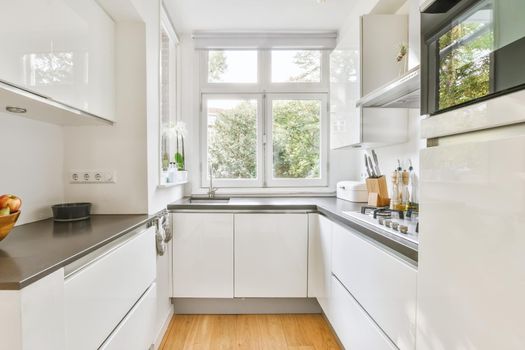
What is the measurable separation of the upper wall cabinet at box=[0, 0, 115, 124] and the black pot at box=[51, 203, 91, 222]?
512mm

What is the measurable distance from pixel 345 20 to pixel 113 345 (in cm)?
291

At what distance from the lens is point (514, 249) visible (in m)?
0.56

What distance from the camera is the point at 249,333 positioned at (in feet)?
7.21

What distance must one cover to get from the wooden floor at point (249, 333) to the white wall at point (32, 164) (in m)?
1.21

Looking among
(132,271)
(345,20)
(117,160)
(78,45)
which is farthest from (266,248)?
(345,20)

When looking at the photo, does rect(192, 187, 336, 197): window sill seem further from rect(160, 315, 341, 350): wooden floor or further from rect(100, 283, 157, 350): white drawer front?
rect(100, 283, 157, 350): white drawer front

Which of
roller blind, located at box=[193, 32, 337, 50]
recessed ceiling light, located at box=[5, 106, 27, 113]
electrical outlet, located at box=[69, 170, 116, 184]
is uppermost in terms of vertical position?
roller blind, located at box=[193, 32, 337, 50]

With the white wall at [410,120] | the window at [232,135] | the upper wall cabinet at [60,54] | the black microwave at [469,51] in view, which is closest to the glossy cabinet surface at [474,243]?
the black microwave at [469,51]

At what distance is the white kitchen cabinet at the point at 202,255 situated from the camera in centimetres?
234

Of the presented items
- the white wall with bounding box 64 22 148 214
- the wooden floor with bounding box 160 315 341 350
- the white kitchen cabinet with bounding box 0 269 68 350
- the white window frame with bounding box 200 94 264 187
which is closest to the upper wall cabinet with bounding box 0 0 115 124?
the white wall with bounding box 64 22 148 214

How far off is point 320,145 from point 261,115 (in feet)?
2.18

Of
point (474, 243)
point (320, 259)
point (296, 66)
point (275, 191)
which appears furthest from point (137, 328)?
point (296, 66)

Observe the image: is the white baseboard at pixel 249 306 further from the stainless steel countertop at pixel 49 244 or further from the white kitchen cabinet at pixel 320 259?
the stainless steel countertop at pixel 49 244

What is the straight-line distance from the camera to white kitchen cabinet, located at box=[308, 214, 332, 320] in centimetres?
208
